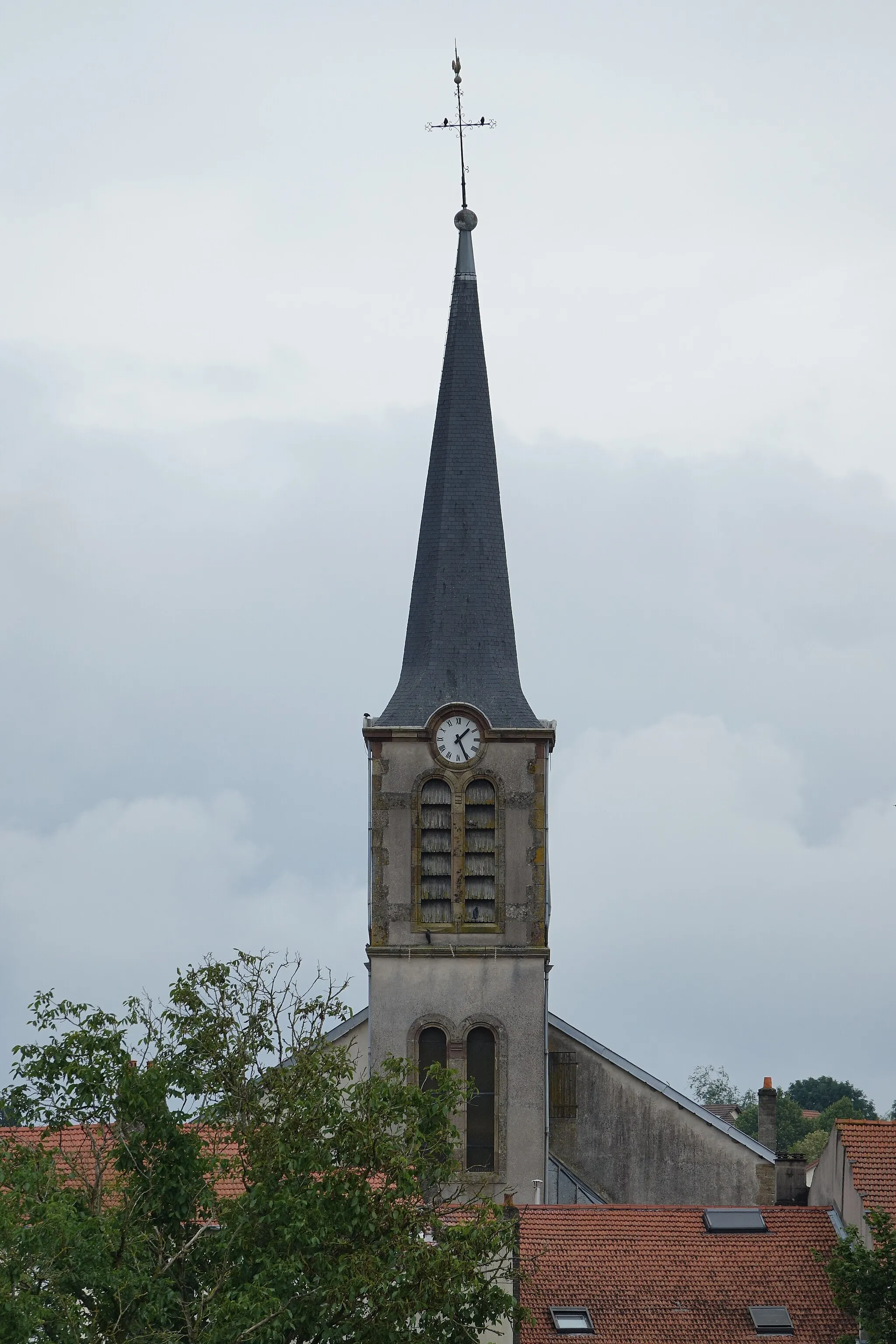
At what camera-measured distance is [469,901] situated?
5134cm

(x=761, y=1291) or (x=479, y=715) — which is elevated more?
(x=479, y=715)

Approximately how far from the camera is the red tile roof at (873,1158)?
45469mm

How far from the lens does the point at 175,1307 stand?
32.4 metres

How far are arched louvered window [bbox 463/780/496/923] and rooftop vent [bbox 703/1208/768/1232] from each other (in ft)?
25.2

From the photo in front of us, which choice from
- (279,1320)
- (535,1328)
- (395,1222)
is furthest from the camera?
(535,1328)

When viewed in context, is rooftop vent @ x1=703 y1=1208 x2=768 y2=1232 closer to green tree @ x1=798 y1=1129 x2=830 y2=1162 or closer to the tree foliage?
green tree @ x1=798 y1=1129 x2=830 y2=1162

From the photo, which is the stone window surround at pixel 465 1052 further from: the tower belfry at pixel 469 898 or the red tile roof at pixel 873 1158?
the red tile roof at pixel 873 1158

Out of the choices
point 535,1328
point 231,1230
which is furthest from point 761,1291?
point 231,1230

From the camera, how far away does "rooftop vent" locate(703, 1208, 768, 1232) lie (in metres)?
46.9

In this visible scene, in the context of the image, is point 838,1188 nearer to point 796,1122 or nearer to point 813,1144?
point 813,1144

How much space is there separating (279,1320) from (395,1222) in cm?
262

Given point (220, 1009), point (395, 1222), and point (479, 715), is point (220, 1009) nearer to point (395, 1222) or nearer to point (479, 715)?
point (395, 1222)

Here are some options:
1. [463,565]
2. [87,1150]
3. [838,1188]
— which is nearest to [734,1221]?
[838,1188]

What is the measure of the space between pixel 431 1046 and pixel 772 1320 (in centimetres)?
985
